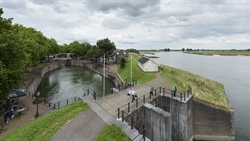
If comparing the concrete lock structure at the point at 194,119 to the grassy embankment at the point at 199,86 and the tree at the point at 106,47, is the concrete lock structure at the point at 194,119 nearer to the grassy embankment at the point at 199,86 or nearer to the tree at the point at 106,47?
the grassy embankment at the point at 199,86

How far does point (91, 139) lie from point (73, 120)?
8.07 ft

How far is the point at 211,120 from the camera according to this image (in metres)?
14.2

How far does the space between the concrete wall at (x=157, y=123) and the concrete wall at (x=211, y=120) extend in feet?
20.7

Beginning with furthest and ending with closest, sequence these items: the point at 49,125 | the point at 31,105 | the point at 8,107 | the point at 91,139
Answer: the point at 31,105 < the point at 8,107 < the point at 49,125 < the point at 91,139

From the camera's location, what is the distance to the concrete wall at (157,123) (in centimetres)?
958

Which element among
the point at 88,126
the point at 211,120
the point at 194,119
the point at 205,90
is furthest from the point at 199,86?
the point at 88,126

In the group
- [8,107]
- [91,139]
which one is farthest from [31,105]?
[91,139]

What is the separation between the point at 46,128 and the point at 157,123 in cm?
805

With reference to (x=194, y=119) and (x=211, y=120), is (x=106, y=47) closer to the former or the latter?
(x=194, y=119)

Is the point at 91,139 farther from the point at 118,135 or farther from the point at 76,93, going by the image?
Answer: the point at 76,93

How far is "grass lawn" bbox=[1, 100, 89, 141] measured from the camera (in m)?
8.78

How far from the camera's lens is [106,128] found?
9.00m

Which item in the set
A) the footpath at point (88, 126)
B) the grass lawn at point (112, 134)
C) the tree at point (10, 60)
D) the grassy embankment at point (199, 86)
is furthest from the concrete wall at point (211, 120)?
the tree at point (10, 60)

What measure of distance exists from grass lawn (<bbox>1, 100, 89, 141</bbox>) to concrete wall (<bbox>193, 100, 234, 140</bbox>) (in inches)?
456
